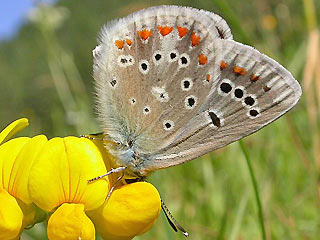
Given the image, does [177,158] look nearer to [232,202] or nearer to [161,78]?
[161,78]

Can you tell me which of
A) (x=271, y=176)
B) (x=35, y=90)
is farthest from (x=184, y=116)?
(x=35, y=90)

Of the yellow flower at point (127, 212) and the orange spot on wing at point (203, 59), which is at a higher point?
the orange spot on wing at point (203, 59)

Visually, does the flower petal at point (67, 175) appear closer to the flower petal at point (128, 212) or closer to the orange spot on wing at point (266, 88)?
the flower petal at point (128, 212)

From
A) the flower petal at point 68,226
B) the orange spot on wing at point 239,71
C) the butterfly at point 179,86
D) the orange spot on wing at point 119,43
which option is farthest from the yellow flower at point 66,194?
the orange spot on wing at point 239,71

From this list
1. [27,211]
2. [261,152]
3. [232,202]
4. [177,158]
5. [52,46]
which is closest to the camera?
[27,211]

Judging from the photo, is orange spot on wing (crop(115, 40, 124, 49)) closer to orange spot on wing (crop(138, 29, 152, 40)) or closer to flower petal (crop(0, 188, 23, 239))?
orange spot on wing (crop(138, 29, 152, 40))

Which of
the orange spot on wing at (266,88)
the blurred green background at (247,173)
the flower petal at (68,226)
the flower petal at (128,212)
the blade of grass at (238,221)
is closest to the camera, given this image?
the flower petal at (68,226)

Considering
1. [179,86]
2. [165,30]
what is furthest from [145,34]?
[179,86]
